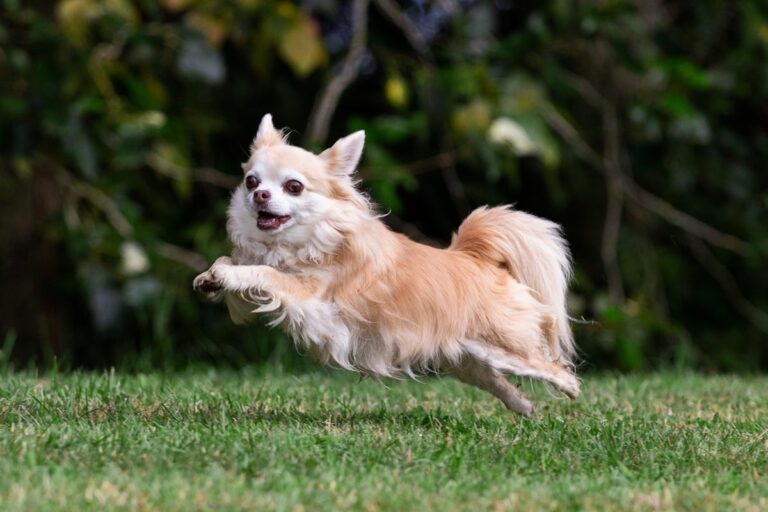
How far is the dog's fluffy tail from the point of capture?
5.66 meters

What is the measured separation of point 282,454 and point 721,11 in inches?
278

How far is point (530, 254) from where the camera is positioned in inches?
223

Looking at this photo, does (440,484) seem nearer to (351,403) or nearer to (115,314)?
(351,403)

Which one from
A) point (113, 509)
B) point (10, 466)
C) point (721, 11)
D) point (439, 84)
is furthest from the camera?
point (721, 11)

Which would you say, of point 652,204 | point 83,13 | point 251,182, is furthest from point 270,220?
point 652,204

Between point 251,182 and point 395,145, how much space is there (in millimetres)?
5174

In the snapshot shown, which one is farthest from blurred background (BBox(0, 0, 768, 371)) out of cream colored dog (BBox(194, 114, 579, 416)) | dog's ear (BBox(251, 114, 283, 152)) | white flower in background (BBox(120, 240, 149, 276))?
cream colored dog (BBox(194, 114, 579, 416))

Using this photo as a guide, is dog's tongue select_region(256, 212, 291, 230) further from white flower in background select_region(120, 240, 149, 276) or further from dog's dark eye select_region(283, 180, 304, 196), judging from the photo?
white flower in background select_region(120, 240, 149, 276)

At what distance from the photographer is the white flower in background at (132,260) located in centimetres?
834

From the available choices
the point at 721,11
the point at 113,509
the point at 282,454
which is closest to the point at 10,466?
the point at 113,509

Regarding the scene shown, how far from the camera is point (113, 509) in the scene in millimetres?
3527

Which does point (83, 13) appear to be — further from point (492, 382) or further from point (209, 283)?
point (492, 382)

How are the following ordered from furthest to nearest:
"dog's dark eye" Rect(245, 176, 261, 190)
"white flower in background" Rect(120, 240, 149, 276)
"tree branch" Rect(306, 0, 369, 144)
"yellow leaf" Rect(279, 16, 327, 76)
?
"tree branch" Rect(306, 0, 369, 144) → "yellow leaf" Rect(279, 16, 327, 76) → "white flower in background" Rect(120, 240, 149, 276) → "dog's dark eye" Rect(245, 176, 261, 190)

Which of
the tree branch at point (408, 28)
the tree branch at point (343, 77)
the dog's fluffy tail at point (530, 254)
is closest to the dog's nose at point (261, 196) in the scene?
the dog's fluffy tail at point (530, 254)
